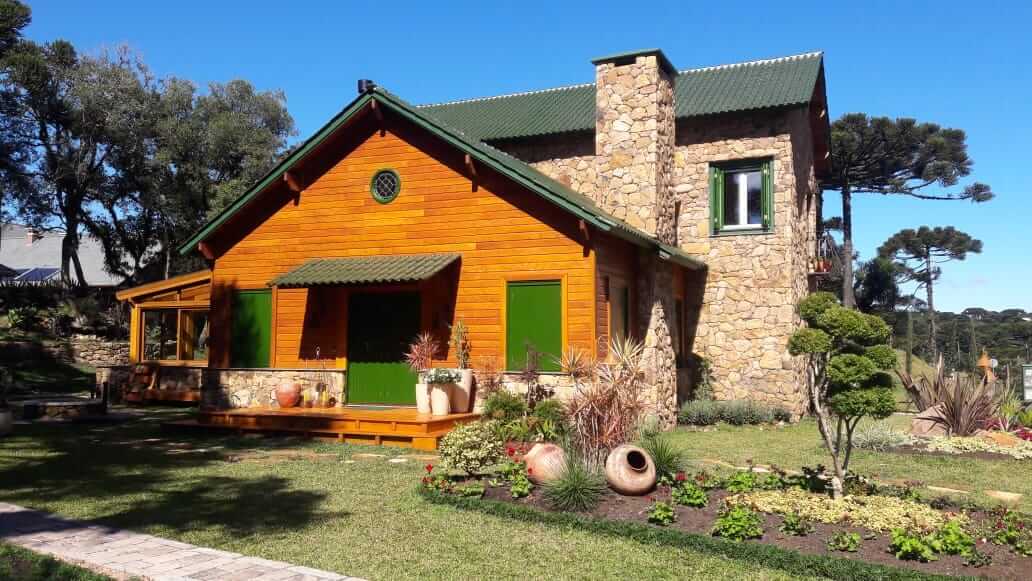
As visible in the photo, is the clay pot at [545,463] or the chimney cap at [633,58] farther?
the chimney cap at [633,58]

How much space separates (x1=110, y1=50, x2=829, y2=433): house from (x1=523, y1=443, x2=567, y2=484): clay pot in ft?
16.0

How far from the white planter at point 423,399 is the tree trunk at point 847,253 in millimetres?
21112

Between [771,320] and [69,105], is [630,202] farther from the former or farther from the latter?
[69,105]

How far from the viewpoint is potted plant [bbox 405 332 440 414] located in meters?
14.0

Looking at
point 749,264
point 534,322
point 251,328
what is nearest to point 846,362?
point 534,322

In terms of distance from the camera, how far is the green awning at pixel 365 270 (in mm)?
14070

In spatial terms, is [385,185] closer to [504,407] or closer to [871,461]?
[504,407]

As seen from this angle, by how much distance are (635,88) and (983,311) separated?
60.1m

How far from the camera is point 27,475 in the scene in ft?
33.6

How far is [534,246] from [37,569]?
971cm

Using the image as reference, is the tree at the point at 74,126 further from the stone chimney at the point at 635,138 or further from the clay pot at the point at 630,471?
the clay pot at the point at 630,471

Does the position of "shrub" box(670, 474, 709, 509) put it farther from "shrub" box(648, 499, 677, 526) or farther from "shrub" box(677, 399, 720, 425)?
"shrub" box(677, 399, 720, 425)

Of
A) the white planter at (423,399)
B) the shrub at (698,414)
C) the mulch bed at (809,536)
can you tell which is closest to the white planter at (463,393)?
the white planter at (423,399)

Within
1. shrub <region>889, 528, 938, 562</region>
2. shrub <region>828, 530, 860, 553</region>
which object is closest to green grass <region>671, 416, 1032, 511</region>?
shrub <region>889, 528, 938, 562</region>
